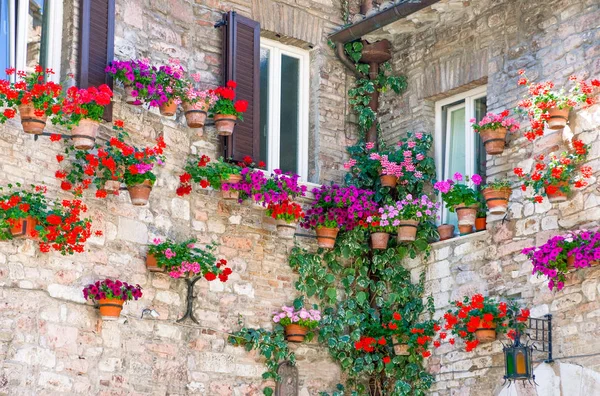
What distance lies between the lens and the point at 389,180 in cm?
1138

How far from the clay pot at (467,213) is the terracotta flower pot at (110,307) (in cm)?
310

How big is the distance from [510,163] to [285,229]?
2.02 m

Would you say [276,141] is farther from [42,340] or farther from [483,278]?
[42,340]

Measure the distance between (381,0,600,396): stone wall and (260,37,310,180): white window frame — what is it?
1.02 metres

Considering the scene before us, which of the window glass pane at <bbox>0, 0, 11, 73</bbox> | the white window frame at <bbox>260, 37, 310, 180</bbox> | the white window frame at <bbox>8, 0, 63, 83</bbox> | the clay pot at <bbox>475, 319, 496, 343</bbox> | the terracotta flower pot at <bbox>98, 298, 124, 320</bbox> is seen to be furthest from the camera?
the white window frame at <bbox>260, 37, 310, 180</bbox>

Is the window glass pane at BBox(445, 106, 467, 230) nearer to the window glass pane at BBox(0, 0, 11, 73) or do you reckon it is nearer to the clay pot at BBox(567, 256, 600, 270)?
the clay pot at BBox(567, 256, 600, 270)

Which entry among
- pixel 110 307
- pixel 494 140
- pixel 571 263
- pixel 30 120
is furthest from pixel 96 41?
pixel 571 263

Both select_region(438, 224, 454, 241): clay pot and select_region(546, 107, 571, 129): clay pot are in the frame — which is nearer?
→ select_region(546, 107, 571, 129): clay pot

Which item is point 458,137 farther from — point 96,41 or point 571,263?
point 96,41

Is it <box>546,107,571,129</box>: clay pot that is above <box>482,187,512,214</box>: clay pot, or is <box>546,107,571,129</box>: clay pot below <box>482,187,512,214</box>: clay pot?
above

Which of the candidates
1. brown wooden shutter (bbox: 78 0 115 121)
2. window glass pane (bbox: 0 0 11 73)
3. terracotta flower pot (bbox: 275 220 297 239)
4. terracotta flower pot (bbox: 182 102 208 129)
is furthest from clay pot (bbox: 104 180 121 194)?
terracotta flower pot (bbox: 275 220 297 239)

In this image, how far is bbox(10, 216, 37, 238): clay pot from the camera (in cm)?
902

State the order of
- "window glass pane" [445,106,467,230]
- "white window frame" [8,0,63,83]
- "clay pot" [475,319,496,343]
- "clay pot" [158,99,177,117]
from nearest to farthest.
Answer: "white window frame" [8,0,63,83] < "clay pot" [475,319,496,343] < "clay pot" [158,99,177,117] < "window glass pane" [445,106,467,230]

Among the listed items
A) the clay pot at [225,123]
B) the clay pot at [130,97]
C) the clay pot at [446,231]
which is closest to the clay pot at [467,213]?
the clay pot at [446,231]
